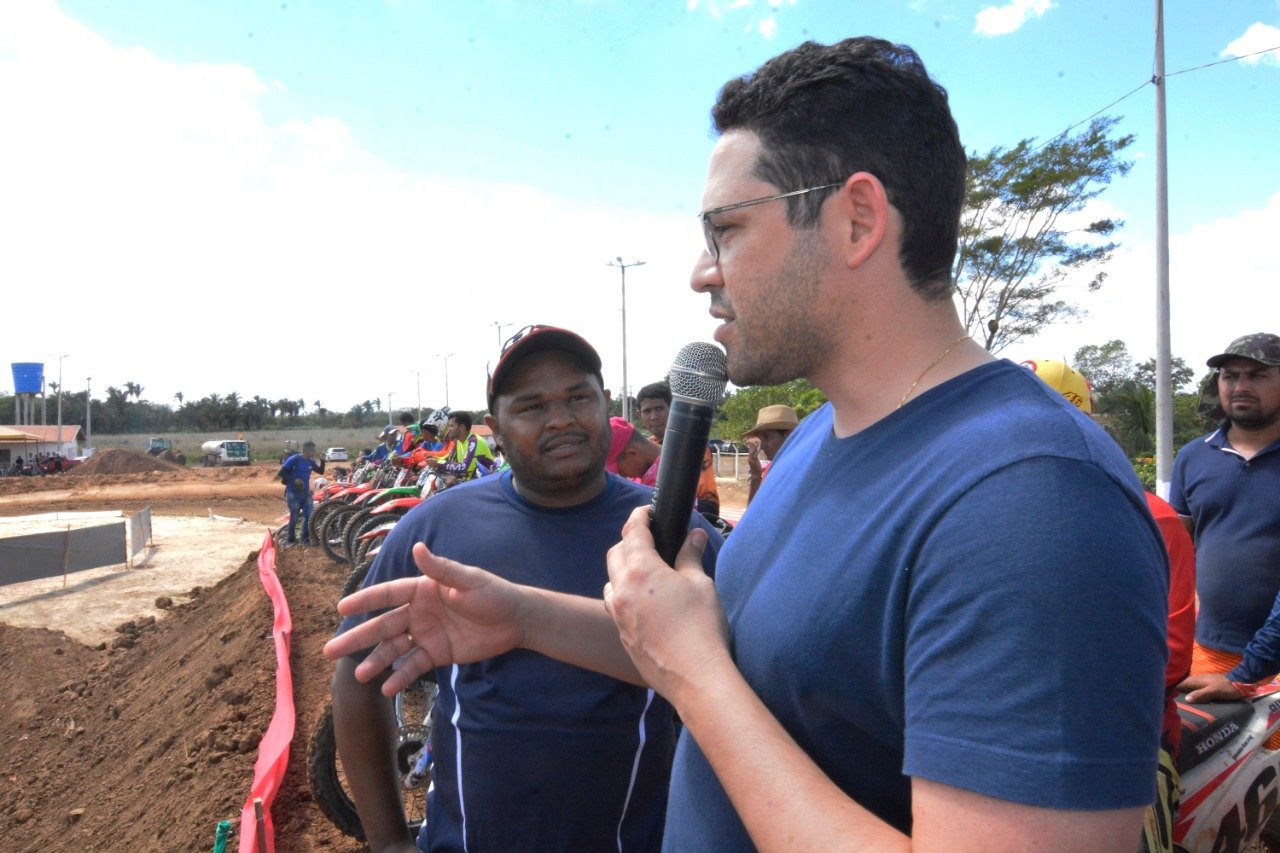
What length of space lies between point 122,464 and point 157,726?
4700 centimetres

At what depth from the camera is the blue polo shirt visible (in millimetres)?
3754

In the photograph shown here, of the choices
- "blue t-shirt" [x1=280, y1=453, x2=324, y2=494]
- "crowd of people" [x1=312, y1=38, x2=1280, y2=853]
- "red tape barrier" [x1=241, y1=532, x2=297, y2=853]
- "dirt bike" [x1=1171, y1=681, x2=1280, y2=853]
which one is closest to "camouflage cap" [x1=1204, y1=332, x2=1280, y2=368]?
"dirt bike" [x1=1171, y1=681, x2=1280, y2=853]

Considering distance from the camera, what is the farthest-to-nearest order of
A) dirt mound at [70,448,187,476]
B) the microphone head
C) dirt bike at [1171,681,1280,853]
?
dirt mound at [70,448,187,476] → dirt bike at [1171,681,1280,853] → the microphone head

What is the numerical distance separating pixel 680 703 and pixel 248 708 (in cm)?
582

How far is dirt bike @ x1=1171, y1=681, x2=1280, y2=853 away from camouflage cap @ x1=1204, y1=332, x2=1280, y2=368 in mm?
1487

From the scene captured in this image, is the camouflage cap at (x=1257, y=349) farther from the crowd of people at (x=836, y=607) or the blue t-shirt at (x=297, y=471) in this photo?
the blue t-shirt at (x=297, y=471)

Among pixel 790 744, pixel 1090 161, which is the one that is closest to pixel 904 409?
pixel 790 744

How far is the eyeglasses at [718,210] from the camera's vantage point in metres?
1.27

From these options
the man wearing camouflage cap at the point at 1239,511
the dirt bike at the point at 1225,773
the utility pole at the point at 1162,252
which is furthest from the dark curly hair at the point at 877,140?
the utility pole at the point at 1162,252

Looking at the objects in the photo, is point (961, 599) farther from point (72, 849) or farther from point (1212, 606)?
point (72, 849)

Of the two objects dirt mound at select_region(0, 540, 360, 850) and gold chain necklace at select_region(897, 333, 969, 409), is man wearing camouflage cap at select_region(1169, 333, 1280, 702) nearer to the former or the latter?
gold chain necklace at select_region(897, 333, 969, 409)

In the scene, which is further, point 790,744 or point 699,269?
point 699,269

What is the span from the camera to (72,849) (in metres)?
5.08

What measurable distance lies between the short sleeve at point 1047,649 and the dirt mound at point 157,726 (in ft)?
14.0
